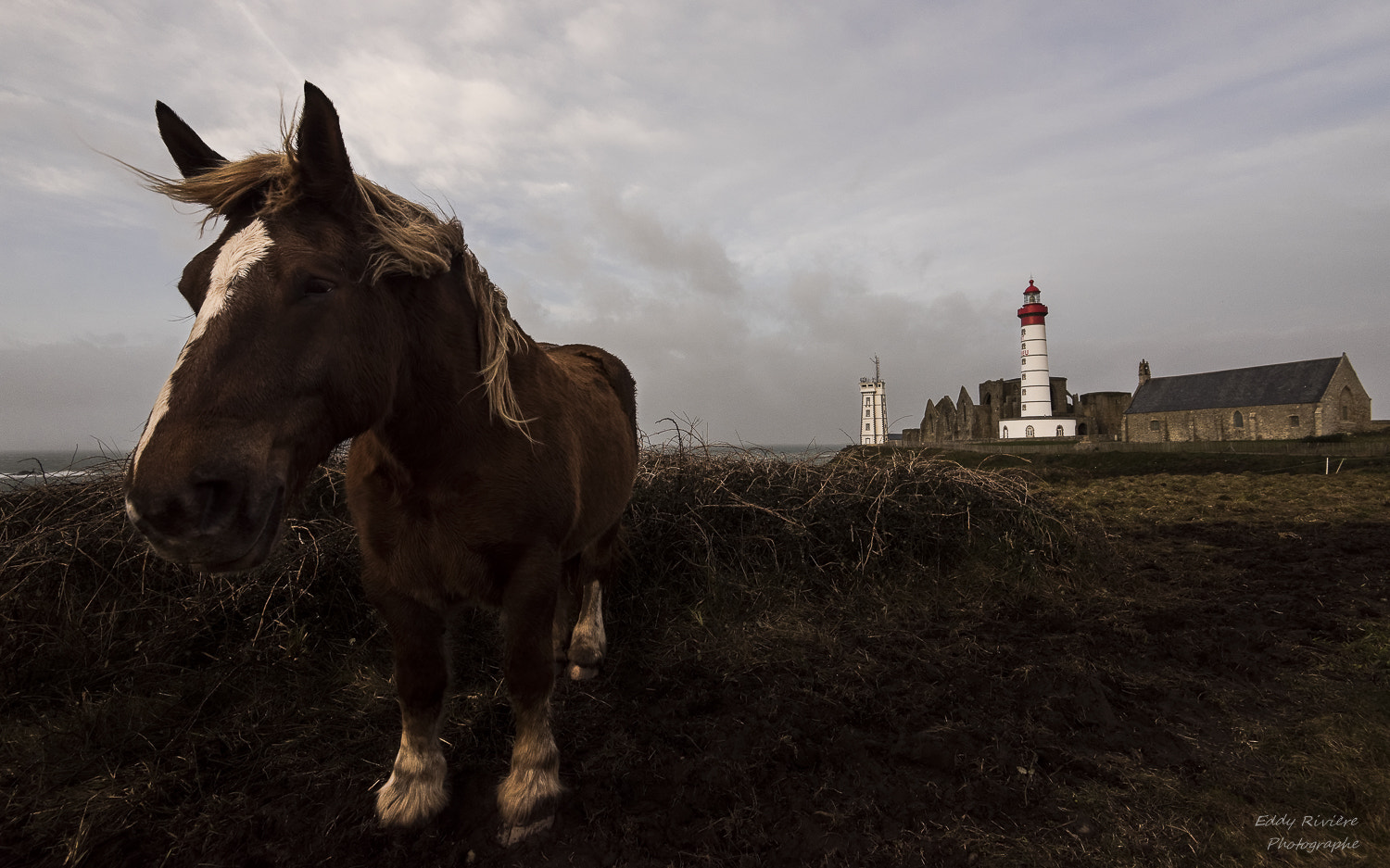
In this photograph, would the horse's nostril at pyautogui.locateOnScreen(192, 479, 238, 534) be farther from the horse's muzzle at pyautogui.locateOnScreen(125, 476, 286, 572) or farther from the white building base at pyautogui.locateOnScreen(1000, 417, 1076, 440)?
the white building base at pyautogui.locateOnScreen(1000, 417, 1076, 440)

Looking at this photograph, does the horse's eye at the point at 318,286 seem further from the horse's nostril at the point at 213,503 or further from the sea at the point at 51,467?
the sea at the point at 51,467

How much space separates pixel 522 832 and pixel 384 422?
153 centimetres

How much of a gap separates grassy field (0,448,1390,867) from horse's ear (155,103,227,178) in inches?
89.2

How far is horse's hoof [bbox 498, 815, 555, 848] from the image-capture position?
203 centimetres

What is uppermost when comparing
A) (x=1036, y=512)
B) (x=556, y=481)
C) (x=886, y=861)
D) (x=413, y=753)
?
(x=556, y=481)

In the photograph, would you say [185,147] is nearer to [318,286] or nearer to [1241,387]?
[318,286]

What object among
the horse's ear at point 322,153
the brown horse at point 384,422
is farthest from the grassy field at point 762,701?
the horse's ear at point 322,153

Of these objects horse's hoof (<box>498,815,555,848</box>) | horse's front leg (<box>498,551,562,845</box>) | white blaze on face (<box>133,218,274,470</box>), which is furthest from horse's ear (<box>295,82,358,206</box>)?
horse's hoof (<box>498,815,555,848</box>)

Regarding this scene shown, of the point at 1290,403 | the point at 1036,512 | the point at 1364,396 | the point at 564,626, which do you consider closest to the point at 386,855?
the point at 564,626

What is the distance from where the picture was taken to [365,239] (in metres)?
1.72

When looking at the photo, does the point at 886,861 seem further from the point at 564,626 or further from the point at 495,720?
the point at 564,626

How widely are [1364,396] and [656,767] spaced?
1930 inches

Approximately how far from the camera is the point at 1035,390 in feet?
137

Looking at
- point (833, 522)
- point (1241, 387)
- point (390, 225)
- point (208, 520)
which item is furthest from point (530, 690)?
point (1241, 387)
